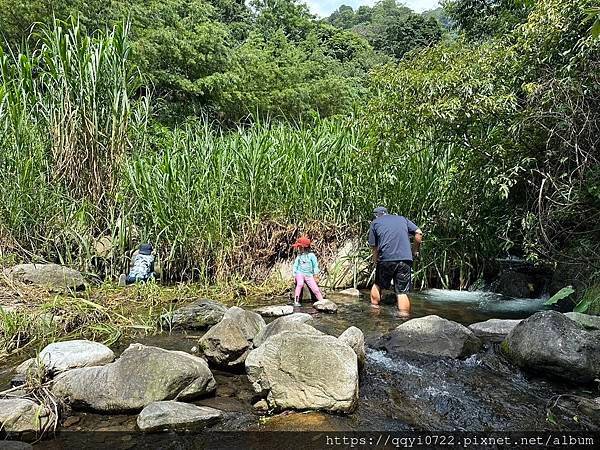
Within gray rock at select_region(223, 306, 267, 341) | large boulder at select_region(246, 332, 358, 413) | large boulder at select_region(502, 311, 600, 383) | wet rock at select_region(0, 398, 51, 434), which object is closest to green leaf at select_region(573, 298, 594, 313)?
large boulder at select_region(502, 311, 600, 383)

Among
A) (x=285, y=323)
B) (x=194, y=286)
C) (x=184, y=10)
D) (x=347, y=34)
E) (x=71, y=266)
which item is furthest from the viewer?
(x=347, y=34)

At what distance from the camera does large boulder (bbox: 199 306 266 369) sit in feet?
12.1

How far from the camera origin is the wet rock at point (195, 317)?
474 centimetres

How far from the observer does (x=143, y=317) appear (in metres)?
4.75

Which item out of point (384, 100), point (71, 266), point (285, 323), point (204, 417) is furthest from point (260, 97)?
point (204, 417)

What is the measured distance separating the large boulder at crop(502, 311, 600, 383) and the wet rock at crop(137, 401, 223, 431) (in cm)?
226

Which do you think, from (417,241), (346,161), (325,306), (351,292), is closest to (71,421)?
(325,306)

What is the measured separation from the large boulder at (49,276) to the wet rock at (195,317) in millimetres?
1123

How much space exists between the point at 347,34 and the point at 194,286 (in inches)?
890

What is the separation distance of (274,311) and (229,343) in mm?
1686

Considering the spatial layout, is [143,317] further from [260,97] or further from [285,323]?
[260,97]

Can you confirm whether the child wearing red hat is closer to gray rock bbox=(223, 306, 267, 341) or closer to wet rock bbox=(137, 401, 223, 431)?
gray rock bbox=(223, 306, 267, 341)

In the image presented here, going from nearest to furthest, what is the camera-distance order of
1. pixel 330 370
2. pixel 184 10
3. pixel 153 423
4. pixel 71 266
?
pixel 153 423 → pixel 330 370 → pixel 71 266 → pixel 184 10

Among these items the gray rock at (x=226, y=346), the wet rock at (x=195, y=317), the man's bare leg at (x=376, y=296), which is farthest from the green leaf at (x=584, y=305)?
the wet rock at (x=195, y=317)
